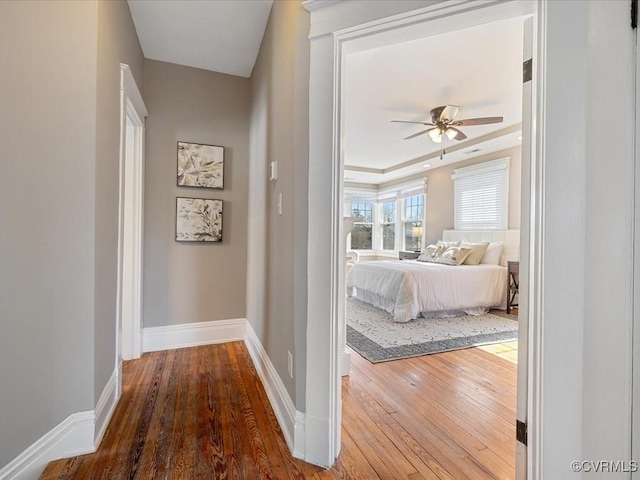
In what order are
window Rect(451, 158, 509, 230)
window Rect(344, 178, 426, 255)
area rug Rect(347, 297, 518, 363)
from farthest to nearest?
window Rect(344, 178, 426, 255)
window Rect(451, 158, 509, 230)
area rug Rect(347, 297, 518, 363)

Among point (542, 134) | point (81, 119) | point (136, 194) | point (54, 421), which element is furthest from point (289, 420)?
point (136, 194)

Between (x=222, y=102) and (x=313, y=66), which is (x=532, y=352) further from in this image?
(x=222, y=102)

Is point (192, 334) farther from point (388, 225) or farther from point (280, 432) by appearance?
point (388, 225)

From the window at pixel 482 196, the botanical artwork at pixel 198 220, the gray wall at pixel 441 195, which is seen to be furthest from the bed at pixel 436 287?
the botanical artwork at pixel 198 220

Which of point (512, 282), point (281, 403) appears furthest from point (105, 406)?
point (512, 282)

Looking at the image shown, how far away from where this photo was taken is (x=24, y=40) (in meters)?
1.28

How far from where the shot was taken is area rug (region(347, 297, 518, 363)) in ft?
8.87

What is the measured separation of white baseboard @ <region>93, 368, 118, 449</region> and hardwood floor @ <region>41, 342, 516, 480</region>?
1.5 inches

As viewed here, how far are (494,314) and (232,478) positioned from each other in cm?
398

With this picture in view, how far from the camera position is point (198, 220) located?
2723mm

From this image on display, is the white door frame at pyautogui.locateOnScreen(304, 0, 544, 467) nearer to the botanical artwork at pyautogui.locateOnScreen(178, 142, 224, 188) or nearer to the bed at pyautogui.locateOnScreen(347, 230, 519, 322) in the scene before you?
the botanical artwork at pyautogui.locateOnScreen(178, 142, 224, 188)

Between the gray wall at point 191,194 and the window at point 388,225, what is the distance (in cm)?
534

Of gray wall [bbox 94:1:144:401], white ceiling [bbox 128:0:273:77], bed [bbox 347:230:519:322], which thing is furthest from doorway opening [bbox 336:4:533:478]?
gray wall [bbox 94:1:144:401]

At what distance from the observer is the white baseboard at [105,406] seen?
57.8 inches
